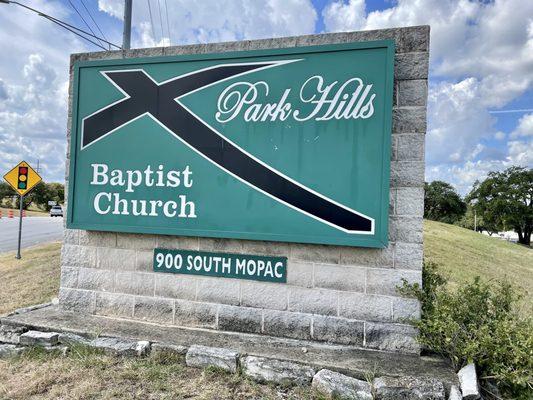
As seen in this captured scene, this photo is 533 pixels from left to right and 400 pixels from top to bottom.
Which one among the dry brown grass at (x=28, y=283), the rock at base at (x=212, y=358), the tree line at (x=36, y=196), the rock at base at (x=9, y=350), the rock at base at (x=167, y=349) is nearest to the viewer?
the rock at base at (x=212, y=358)

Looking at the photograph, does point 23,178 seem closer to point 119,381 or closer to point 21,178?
point 21,178

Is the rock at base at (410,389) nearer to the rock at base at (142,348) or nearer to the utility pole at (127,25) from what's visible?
the rock at base at (142,348)

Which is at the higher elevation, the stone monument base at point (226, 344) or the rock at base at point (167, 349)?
the stone monument base at point (226, 344)

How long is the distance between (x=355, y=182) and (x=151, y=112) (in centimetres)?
233

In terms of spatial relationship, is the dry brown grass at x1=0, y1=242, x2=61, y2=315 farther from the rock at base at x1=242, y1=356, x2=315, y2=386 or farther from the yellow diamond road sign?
the rock at base at x1=242, y1=356, x2=315, y2=386

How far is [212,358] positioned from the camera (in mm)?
3516

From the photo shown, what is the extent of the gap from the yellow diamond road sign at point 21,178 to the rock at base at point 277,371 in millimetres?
13011

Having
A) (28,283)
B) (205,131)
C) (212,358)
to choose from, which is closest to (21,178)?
(28,283)

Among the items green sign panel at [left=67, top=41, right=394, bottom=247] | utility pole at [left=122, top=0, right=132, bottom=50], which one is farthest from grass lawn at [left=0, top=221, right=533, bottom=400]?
utility pole at [left=122, top=0, right=132, bottom=50]

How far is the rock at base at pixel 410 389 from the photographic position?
9.86 feet

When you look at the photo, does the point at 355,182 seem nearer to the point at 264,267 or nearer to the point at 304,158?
the point at 304,158

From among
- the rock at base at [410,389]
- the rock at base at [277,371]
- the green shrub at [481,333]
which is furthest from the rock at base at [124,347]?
the green shrub at [481,333]

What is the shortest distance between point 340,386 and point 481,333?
1.20m

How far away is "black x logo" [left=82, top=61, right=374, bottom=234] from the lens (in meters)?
3.84
